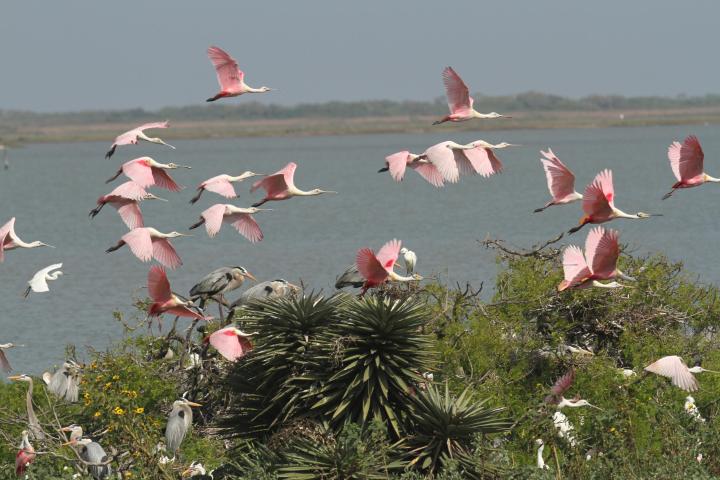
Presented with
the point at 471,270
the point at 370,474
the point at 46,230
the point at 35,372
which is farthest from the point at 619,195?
the point at 370,474

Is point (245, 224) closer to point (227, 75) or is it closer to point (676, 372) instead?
point (227, 75)

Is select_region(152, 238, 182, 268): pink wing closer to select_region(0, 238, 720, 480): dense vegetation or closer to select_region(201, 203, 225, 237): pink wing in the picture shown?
select_region(201, 203, 225, 237): pink wing

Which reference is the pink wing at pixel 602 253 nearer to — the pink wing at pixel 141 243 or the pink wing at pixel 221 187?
the pink wing at pixel 221 187

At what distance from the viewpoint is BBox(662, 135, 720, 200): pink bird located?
47.9 ft

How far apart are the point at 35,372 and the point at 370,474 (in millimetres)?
11601

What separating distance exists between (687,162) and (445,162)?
2443mm

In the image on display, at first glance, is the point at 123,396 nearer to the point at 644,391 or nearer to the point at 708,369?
the point at 644,391

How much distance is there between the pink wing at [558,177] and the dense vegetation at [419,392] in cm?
180

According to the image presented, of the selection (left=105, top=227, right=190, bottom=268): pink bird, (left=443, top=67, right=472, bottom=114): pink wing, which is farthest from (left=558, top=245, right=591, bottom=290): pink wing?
(left=105, top=227, right=190, bottom=268): pink bird

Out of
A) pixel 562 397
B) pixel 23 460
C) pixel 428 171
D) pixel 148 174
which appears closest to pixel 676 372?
pixel 562 397

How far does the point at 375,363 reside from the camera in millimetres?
12477

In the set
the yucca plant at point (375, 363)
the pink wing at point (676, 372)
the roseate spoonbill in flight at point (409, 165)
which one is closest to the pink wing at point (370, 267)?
the yucca plant at point (375, 363)

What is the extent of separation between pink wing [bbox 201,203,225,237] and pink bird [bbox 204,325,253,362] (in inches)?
56.6

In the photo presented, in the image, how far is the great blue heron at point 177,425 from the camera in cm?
1448
